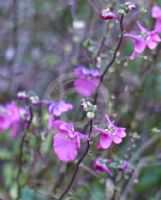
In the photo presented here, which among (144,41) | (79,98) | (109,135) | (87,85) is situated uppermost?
(144,41)

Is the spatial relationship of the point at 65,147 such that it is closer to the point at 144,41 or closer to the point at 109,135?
the point at 109,135

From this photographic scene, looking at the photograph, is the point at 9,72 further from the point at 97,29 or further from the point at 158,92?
the point at 158,92

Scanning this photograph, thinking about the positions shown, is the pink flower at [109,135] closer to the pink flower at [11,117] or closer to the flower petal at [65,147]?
the flower petal at [65,147]

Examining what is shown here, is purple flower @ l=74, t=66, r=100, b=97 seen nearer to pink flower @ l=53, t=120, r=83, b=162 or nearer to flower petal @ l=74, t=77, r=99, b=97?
flower petal @ l=74, t=77, r=99, b=97

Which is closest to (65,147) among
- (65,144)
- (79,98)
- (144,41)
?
(65,144)

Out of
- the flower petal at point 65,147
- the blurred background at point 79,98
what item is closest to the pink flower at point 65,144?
the flower petal at point 65,147

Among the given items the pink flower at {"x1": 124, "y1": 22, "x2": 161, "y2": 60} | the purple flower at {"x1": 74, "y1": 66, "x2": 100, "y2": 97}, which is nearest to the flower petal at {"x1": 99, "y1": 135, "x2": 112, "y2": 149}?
the pink flower at {"x1": 124, "y1": 22, "x2": 161, "y2": 60}
